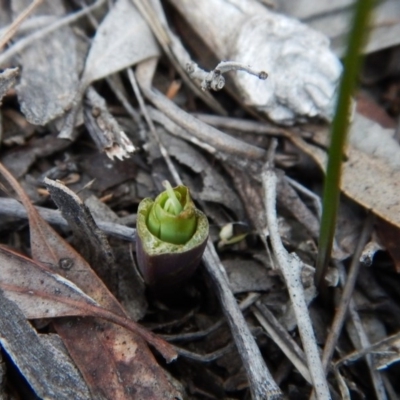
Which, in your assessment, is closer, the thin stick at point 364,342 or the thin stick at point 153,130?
the thin stick at point 364,342

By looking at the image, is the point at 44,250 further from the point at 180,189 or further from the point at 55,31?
the point at 55,31

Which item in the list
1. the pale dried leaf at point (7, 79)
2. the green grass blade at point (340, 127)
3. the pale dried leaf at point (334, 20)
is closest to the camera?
the green grass blade at point (340, 127)

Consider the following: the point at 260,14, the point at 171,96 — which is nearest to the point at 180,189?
the point at 171,96

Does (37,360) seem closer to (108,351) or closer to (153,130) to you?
(108,351)

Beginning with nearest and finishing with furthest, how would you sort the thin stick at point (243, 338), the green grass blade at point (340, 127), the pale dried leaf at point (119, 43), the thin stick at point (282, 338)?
the green grass blade at point (340, 127)
the thin stick at point (243, 338)
the thin stick at point (282, 338)
the pale dried leaf at point (119, 43)

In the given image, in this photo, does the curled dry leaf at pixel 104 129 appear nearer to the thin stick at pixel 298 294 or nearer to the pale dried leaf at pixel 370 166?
the thin stick at pixel 298 294

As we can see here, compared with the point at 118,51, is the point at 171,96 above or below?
below

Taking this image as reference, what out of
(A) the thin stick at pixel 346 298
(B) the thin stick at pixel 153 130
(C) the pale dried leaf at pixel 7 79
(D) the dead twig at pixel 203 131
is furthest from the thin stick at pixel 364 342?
(C) the pale dried leaf at pixel 7 79
